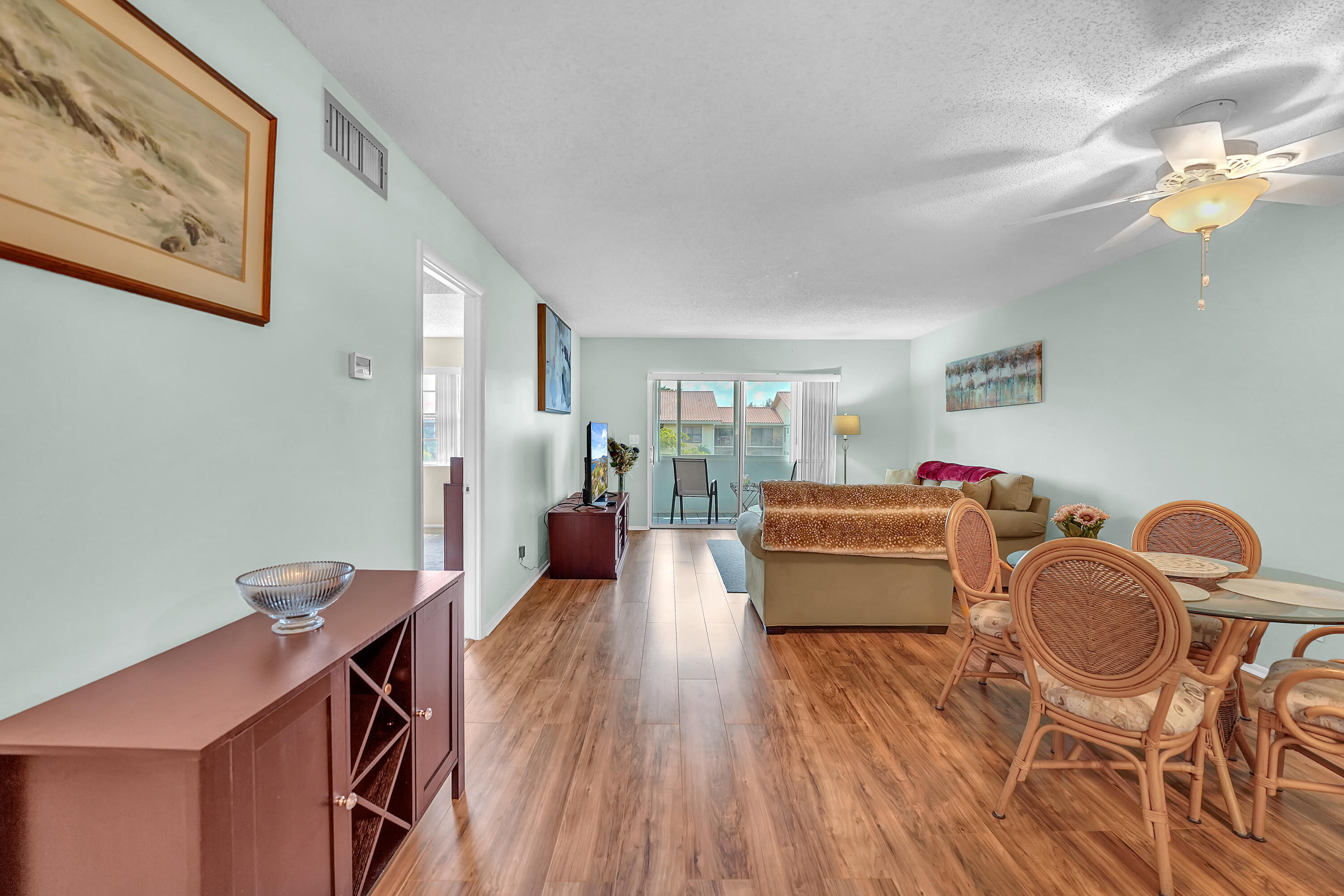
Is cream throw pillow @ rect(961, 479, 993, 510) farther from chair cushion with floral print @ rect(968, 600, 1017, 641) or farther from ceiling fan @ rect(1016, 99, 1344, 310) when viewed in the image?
ceiling fan @ rect(1016, 99, 1344, 310)

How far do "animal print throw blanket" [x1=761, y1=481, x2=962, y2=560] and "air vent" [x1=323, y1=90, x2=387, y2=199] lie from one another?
102 inches

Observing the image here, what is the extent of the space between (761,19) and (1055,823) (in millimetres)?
2648

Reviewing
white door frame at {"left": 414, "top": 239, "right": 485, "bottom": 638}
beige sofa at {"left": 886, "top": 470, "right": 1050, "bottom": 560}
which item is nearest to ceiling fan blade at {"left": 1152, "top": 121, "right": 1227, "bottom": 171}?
beige sofa at {"left": 886, "top": 470, "right": 1050, "bottom": 560}

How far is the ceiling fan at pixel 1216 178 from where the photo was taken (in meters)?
1.88

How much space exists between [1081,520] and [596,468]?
3.75 m

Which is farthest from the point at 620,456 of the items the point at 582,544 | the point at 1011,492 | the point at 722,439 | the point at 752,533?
the point at 1011,492

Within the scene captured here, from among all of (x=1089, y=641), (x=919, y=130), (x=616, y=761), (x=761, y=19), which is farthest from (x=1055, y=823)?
(x=761, y=19)

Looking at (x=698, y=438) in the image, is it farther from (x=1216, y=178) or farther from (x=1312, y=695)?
(x=1312, y=695)

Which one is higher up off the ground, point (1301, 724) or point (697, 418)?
point (697, 418)

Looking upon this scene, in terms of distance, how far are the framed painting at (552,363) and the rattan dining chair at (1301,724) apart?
14.5 feet

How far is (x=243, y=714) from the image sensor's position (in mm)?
954

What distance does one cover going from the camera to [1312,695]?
1723 mm

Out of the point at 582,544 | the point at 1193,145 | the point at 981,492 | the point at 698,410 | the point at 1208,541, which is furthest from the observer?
the point at 698,410

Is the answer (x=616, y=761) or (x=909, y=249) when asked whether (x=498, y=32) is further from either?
(x=909, y=249)
